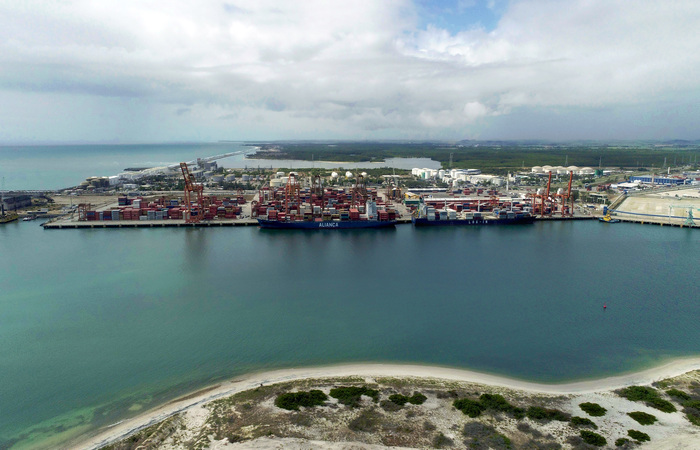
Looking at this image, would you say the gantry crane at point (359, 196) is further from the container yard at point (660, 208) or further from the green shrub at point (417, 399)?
the green shrub at point (417, 399)

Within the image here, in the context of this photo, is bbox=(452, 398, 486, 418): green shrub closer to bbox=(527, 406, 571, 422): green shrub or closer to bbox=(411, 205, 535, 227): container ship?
bbox=(527, 406, 571, 422): green shrub

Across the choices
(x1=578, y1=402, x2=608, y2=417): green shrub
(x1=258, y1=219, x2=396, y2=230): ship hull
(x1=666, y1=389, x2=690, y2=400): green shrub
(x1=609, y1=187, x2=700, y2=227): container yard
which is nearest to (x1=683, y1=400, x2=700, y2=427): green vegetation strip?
(x1=666, y1=389, x2=690, y2=400): green shrub

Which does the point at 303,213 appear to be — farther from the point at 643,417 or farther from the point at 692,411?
the point at 692,411

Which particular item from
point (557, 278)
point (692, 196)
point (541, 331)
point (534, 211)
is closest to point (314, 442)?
point (541, 331)

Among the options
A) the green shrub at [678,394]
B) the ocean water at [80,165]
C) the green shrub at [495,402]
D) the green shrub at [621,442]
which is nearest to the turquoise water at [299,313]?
the green shrub at [678,394]

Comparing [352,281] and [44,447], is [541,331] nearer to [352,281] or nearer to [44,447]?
[352,281]

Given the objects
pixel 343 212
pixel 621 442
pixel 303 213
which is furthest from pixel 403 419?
pixel 303 213
